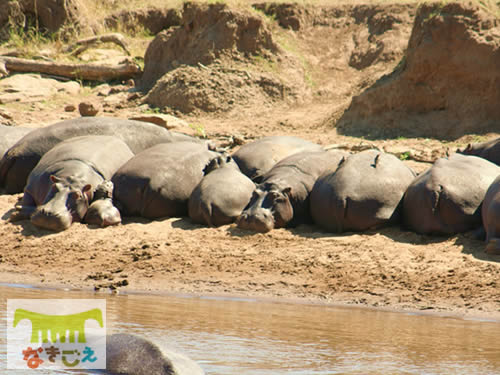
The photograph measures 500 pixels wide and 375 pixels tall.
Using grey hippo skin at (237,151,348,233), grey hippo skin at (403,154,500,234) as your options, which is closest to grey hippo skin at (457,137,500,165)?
grey hippo skin at (403,154,500,234)

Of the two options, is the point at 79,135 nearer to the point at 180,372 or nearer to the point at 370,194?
the point at 370,194

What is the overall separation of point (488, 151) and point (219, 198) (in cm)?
347

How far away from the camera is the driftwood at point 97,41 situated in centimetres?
1806

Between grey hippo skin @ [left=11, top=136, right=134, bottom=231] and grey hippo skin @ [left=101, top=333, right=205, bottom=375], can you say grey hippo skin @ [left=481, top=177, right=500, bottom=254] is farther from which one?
grey hippo skin @ [left=11, top=136, right=134, bottom=231]

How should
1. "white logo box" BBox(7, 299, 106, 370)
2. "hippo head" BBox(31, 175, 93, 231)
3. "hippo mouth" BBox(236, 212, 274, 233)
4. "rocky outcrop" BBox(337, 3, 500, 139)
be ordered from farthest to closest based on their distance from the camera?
"rocky outcrop" BBox(337, 3, 500, 139), "hippo head" BBox(31, 175, 93, 231), "hippo mouth" BBox(236, 212, 274, 233), "white logo box" BBox(7, 299, 106, 370)

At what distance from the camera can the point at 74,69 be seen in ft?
55.0

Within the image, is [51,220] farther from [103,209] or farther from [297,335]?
[297,335]

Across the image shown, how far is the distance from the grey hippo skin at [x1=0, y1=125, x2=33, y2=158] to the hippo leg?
188 centimetres

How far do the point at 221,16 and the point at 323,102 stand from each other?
9.04ft

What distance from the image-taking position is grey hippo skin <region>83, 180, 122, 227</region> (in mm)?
8844

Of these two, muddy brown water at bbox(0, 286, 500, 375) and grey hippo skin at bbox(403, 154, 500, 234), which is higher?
grey hippo skin at bbox(403, 154, 500, 234)

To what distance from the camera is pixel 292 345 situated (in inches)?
205

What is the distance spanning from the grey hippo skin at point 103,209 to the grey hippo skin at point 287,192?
1510 mm

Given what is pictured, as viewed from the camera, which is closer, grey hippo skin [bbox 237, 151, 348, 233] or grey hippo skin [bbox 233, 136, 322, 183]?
grey hippo skin [bbox 237, 151, 348, 233]
